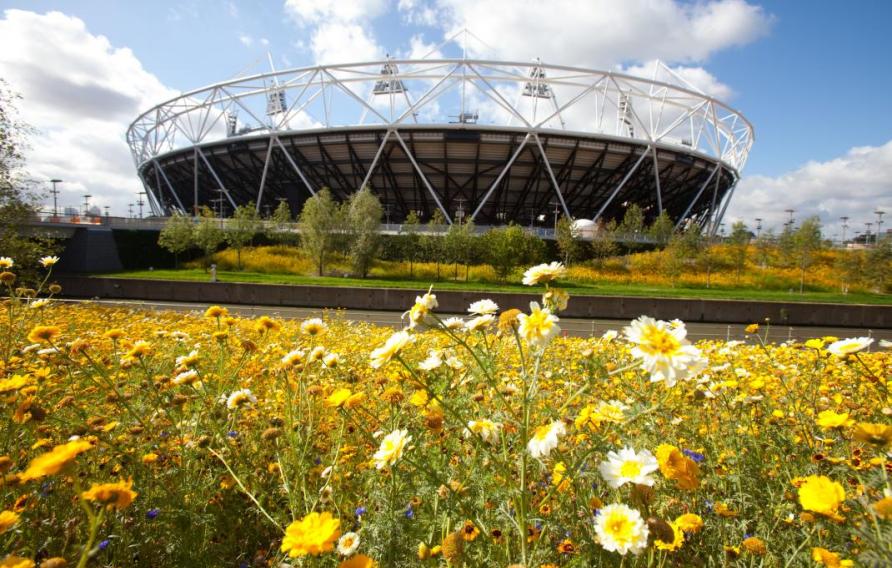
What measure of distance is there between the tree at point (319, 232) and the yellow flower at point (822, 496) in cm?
2798

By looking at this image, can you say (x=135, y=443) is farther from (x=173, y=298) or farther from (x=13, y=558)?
(x=173, y=298)

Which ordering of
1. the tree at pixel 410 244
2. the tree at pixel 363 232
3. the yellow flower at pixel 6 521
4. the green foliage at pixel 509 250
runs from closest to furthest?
the yellow flower at pixel 6 521
the green foliage at pixel 509 250
the tree at pixel 363 232
the tree at pixel 410 244

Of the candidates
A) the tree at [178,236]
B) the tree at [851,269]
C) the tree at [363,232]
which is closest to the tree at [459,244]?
the tree at [363,232]

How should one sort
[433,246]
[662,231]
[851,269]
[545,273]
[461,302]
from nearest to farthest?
[545,273], [461,302], [851,269], [433,246], [662,231]

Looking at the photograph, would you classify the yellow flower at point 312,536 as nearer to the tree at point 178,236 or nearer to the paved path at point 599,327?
the paved path at point 599,327

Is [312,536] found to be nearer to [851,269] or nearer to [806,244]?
[851,269]

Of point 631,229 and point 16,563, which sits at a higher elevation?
point 631,229

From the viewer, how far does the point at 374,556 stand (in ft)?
4.38

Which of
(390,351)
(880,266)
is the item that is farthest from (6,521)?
(880,266)

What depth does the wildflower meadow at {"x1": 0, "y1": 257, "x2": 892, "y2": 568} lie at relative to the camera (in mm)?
1063

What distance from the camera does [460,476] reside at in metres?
1.75

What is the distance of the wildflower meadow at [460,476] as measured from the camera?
1063 mm

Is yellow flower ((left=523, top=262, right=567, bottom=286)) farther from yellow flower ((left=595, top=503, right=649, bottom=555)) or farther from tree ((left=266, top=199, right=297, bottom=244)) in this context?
tree ((left=266, top=199, right=297, bottom=244))

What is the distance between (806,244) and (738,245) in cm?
423
